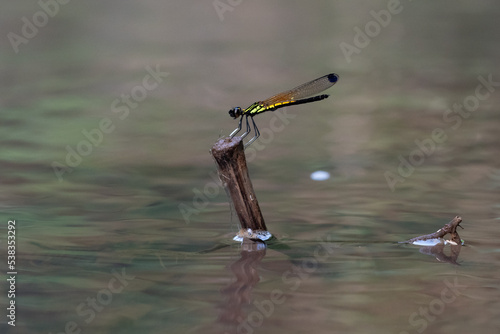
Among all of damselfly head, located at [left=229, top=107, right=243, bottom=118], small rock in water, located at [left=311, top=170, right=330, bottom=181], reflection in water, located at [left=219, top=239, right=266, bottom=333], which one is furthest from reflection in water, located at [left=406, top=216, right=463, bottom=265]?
small rock in water, located at [left=311, top=170, right=330, bottom=181]

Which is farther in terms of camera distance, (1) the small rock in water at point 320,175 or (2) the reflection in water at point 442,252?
(1) the small rock in water at point 320,175

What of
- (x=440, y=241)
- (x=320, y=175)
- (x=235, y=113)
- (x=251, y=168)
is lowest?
(x=440, y=241)

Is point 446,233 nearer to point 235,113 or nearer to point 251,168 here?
point 235,113

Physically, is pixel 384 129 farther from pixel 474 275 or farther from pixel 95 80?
pixel 474 275

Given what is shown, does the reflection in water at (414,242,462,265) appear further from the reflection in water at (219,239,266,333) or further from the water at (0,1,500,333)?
the reflection in water at (219,239,266,333)

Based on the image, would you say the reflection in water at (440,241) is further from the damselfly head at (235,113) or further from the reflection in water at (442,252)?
the damselfly head at (235,113)

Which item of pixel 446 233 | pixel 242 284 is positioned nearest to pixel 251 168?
pixel 446 233

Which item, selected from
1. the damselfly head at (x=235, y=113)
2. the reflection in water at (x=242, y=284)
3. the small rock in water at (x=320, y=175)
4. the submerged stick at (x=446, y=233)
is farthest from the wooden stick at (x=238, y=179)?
the small rock in water at (x=320, y=175)
